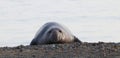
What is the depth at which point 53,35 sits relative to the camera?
23500mm

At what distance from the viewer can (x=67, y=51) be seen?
1736 centimetres

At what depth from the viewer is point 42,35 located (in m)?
25.0

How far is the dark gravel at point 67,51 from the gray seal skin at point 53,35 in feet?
13.3

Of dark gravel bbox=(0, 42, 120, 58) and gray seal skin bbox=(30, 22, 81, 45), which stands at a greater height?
dark gravel bbox=(0, 42, 120, 58)

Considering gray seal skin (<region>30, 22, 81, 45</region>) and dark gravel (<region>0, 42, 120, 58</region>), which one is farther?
gray seal skin (<region>30, 22, 81, 45</region>)

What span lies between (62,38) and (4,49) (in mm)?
5174

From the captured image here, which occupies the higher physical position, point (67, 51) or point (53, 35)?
point (67, 51)

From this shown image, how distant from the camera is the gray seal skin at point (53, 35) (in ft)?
76.9

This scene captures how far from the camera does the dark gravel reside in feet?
53.5

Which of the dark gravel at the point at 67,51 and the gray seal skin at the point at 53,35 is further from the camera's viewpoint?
the gray seal skin at the point at 53,35

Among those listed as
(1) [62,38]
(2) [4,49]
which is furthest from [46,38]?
(2) [4,49]

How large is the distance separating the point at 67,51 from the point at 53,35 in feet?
20.2

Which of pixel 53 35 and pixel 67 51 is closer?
pixel 67 51

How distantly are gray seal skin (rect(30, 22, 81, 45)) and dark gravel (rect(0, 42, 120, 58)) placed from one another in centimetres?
404
